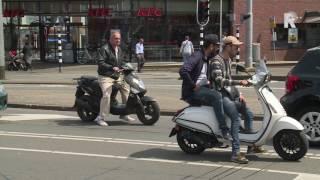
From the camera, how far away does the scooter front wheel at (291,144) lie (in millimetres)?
8242

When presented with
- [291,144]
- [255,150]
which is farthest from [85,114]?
[291,144]

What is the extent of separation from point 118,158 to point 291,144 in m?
2.31

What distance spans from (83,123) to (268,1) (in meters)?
25.7

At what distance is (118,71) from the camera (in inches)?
472

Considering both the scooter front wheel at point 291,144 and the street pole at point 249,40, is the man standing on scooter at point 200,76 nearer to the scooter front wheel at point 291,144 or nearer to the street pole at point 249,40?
the scooter front wheel at point 291,144

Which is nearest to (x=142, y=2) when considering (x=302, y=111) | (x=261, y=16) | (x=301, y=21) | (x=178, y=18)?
(x=178, y=18)

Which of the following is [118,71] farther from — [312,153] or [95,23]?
[95,23]

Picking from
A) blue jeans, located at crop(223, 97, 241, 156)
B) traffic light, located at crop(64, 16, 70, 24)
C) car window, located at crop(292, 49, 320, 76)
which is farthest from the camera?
traffic light, located at crop(64, 16, 70, 24)

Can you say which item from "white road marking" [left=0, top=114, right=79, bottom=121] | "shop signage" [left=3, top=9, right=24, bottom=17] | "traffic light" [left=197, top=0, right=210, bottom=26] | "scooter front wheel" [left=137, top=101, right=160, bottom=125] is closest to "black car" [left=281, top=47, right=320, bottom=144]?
"scooter front wheel" [left=137, top=101, right=160, bottom=125]

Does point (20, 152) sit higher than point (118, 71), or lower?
lower

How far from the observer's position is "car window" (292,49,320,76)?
387 inches

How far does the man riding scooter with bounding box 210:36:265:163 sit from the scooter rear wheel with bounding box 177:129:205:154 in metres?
0.71

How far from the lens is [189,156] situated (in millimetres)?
8922

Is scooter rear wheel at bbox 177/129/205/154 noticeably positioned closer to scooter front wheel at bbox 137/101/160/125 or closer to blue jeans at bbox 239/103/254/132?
blue jeans at bbox 239/103/254/132
